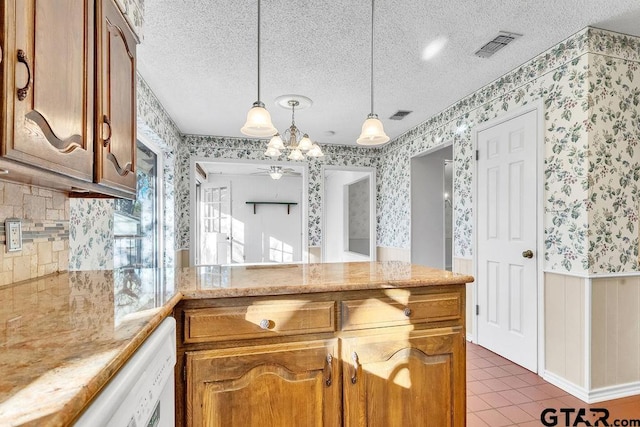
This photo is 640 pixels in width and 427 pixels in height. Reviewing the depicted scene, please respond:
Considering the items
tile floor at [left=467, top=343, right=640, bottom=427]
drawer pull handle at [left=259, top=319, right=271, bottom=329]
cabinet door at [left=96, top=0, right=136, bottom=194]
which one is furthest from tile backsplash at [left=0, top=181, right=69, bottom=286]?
tile floor at [left=467, top=343, right=640, bottom=427]

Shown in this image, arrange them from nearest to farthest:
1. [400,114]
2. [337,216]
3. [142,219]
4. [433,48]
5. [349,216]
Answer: [433,48]
[142,219]
[400,114]
[349,216]
[337,216]

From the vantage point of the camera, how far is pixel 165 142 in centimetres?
386

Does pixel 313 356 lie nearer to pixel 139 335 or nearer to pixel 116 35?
pixel 139 335

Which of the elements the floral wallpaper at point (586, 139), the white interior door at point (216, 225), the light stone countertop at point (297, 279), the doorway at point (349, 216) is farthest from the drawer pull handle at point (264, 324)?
the white interior door at point (216, 225)

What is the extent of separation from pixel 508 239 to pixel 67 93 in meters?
3.03

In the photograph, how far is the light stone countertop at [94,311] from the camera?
53 centimetres

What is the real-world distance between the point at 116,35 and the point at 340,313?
1.50 metres

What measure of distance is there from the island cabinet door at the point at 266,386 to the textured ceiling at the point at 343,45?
6.10ft

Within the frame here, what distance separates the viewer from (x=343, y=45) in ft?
8.05

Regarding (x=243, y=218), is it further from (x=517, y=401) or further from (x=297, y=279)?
(x=297, y=279)

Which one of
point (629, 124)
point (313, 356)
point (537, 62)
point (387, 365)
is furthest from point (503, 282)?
point (313, 356)

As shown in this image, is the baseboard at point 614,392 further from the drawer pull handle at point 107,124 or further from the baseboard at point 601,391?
the drawer pull handle at point 107,124

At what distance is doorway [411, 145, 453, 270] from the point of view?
15.0 feet

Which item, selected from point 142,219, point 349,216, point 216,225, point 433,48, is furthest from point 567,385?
point 216,225
